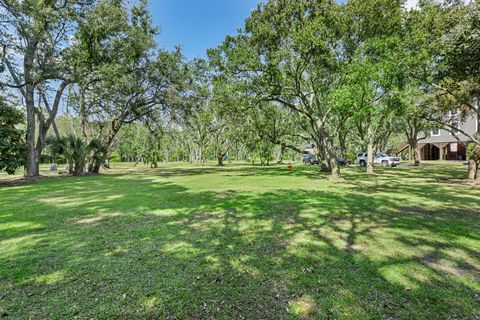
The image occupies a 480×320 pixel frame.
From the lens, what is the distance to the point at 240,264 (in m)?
3.24

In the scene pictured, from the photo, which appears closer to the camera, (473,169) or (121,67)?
(473,169)

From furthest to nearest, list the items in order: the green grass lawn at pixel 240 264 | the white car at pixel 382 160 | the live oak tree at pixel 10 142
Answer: the white car at pixel 382 160, the live oak tree at pixel 10 142, the green grass lawn at pixel 240 264

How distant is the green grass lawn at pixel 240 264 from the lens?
2369 millimetres

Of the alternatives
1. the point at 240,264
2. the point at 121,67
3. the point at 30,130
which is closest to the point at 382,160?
the point at 121,67

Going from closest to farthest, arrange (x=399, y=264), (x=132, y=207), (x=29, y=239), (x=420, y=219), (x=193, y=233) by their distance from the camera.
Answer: (x=399, y=264)
(x=29, y=239)
(x=193, y=233)
(x=420, y=219)
(x=132, y=207)

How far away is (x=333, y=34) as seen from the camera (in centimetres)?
1099

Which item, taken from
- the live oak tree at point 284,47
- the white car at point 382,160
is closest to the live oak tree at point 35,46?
the live oak tree at point 284,47

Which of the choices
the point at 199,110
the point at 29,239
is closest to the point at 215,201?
the point at 29,239

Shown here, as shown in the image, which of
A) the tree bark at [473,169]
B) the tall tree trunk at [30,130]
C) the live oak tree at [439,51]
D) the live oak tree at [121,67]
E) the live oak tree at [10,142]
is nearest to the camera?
the live oak tree at [439,51]

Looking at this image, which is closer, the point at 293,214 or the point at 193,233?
the point at 193,233

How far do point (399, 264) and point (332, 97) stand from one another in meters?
8.82

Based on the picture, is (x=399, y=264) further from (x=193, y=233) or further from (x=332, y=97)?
(x=332, y=97)

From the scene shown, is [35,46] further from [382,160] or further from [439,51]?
[382,160]

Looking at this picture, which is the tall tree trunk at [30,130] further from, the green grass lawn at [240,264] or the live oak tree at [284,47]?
the live oak tree at [284,47]
